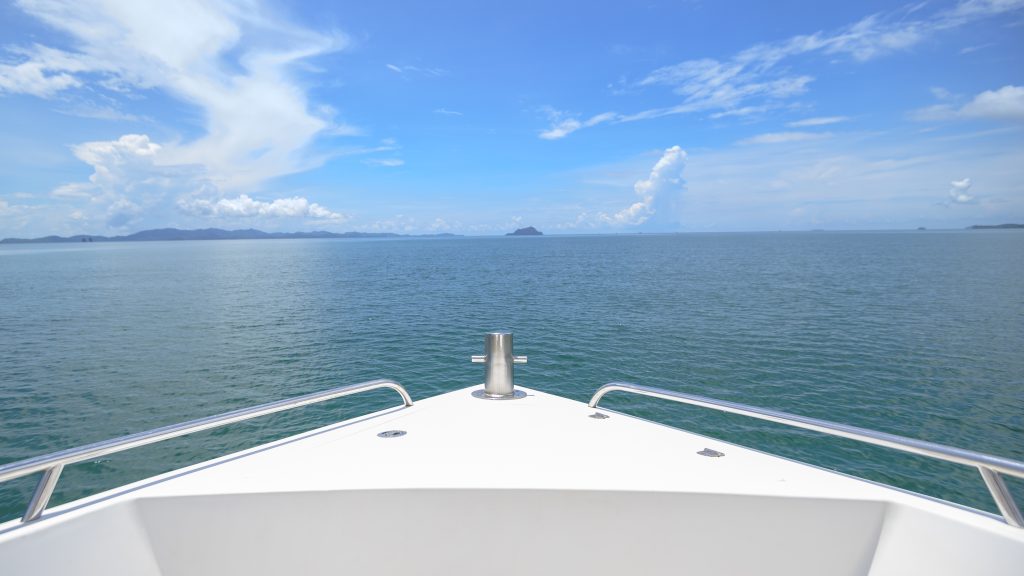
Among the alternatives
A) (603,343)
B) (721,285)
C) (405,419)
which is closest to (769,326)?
(603,343)

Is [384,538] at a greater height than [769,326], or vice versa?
[384,538]

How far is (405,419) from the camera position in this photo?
15.4 feet

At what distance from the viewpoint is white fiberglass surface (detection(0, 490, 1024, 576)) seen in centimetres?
287

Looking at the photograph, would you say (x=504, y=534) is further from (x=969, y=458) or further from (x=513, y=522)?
(x=969, y=458)

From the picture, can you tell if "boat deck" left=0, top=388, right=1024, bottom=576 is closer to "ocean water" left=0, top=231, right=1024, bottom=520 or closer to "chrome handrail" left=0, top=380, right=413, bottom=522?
"chrome handrail" left=0, top=380, right=413, bottom=522

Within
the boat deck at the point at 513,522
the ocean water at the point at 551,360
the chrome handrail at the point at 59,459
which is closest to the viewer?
the chrome handrail at the point at 59,459

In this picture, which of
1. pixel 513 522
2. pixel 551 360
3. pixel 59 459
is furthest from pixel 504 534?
pixel 551 360

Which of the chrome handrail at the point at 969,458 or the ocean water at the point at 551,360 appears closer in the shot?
the chrome handrail at the point at 969,458

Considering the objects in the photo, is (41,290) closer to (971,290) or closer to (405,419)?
(405,419)

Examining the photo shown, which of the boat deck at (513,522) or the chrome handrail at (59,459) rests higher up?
the chrome handrail at (59,459)

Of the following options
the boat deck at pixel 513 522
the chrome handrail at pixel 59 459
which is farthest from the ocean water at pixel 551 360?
the chrome handrail at pixel 59 459

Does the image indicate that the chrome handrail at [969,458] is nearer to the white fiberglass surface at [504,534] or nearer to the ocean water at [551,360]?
the white fiberglass surface at [504,534]

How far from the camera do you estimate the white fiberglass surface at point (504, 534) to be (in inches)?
113

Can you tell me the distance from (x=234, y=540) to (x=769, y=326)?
2584 cm
